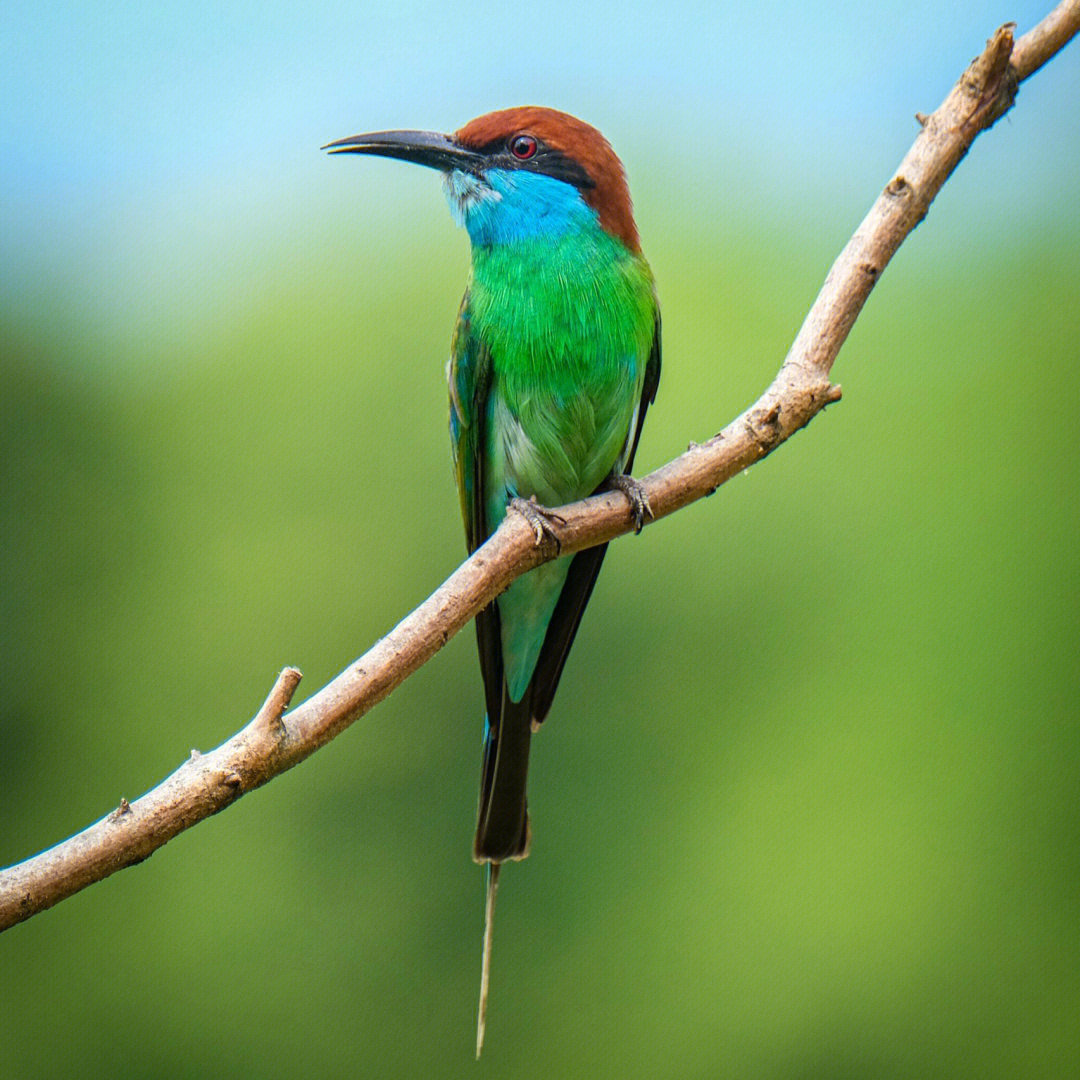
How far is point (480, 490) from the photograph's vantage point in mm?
2164

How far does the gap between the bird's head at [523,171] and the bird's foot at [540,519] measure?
54 cm

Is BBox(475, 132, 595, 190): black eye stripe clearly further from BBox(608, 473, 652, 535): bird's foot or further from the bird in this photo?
BBox(608, 473, 652, 535): bird's foot

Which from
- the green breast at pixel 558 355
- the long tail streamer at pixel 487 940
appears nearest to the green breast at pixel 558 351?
the green breast at pixel 558 355

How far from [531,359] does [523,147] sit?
40cm

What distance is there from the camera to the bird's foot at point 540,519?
67.7 inches

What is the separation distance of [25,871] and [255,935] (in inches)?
108

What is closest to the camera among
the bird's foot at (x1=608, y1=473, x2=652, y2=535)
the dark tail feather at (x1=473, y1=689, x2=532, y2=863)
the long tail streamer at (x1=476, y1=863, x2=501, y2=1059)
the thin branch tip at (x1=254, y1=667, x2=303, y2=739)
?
the thin branch tip at (x1=254, y1=667, x2=303, y2=739)

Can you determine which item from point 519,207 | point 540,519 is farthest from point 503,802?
point 519,207

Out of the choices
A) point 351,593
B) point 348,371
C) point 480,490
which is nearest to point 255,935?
point 351,593

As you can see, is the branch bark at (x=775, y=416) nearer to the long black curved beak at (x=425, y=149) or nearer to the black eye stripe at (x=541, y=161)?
the black eye stripe at (x=541, y=161)

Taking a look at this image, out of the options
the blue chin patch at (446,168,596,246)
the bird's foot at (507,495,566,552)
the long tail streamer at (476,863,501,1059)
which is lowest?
the long tail streamer at (476,863,501,1059)

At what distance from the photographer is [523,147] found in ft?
7.11

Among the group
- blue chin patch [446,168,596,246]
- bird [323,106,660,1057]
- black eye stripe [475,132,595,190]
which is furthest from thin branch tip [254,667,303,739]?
black eye stripe [475,132,595,190]

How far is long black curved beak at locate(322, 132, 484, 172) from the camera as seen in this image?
7.06 feet
